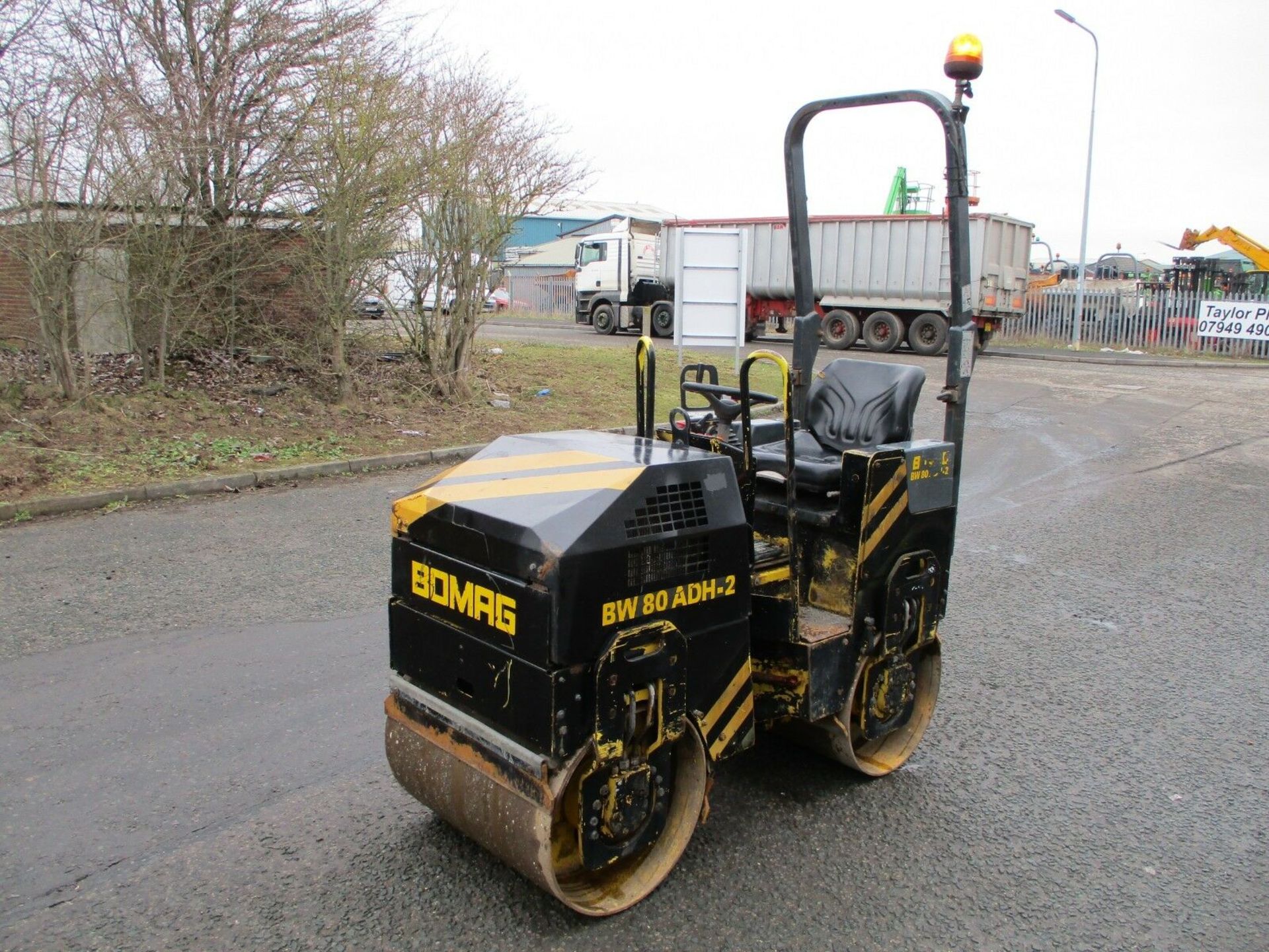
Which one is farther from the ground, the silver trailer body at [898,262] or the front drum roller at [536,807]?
the silver trailer body at [898,262]

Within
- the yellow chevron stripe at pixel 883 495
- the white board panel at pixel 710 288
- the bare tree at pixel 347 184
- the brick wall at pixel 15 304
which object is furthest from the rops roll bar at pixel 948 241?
the white board panel at pixel 710 288

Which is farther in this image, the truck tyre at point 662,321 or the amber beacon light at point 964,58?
the truck tyre at point 662,321

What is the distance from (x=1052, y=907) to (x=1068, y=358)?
22.3m

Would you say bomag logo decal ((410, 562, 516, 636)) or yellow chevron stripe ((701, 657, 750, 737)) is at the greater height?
bomag logo decal ((410, 562, 516, 636))

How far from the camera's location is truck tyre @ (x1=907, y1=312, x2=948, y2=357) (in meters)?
22.6

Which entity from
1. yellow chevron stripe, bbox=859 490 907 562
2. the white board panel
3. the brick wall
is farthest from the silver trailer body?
yellow chevron stripe, bbox=859 490 907 562

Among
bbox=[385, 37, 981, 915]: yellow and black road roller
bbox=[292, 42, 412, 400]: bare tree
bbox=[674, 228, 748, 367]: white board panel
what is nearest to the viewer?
bbox=[385, 37, 981, 915]: yellow and black road roller

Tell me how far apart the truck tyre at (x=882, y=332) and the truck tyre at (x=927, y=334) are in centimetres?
32

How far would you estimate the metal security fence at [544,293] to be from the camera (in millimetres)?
37250

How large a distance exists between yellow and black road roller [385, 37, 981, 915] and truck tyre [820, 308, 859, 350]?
20.7 metres

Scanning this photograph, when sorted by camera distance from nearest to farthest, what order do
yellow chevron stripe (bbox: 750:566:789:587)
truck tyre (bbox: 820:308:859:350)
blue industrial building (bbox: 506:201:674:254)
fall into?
yellow chevron stripe (bbox: 750:566:789:587) < truck tyre (bbox: 820:308:859:350) < blue industrial building (bbox: 506:201:674:254)

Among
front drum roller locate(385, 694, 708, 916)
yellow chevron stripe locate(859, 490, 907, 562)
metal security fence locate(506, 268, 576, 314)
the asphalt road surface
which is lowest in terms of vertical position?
the asphalt road surface

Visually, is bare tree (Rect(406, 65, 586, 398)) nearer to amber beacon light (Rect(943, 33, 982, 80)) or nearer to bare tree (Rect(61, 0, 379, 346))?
bare tree (Rect(61, 0, 379, 346))

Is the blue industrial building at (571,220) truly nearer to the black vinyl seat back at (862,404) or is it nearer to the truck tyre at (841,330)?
the truck tyre at (841,330)
